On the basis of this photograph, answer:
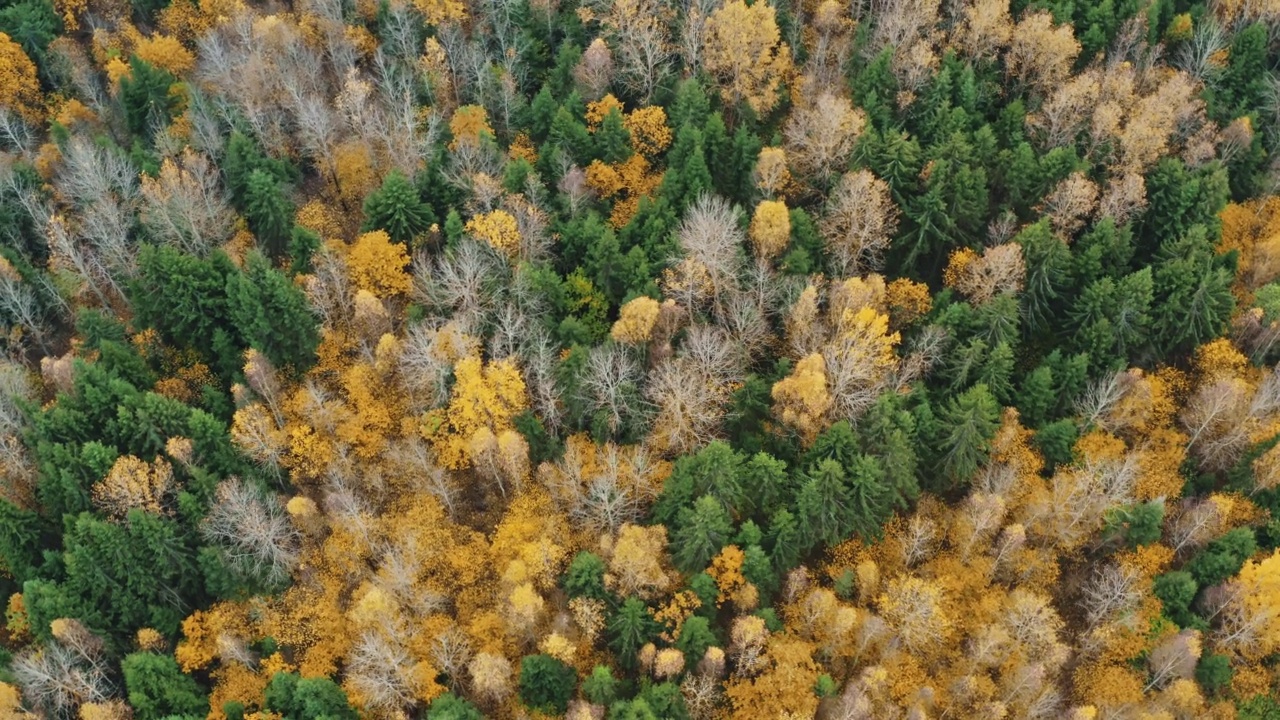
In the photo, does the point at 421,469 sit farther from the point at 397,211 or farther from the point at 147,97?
the point at 147,97

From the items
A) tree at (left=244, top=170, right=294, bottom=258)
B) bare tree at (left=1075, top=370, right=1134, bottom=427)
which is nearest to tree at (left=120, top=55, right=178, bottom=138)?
tree at (left=244, top=170, right=294, bottom=258)

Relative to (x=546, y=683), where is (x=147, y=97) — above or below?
above

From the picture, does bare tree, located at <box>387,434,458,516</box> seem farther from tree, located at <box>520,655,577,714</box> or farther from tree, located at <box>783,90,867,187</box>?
tree, located at <box>783,90,867,187</box>

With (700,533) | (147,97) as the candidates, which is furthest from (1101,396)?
(147,97)

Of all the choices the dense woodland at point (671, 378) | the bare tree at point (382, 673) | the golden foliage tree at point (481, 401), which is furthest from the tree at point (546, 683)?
the golden foliage tree at point (481, 401)

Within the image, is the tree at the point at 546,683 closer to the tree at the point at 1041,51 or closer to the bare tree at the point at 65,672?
the bare tree at the point at 65,672

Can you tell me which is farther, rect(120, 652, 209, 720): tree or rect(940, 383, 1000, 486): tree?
rect(940, 383, 1000, 486): tree

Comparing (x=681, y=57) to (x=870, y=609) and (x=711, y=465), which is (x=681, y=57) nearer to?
(x=711, y=465)
